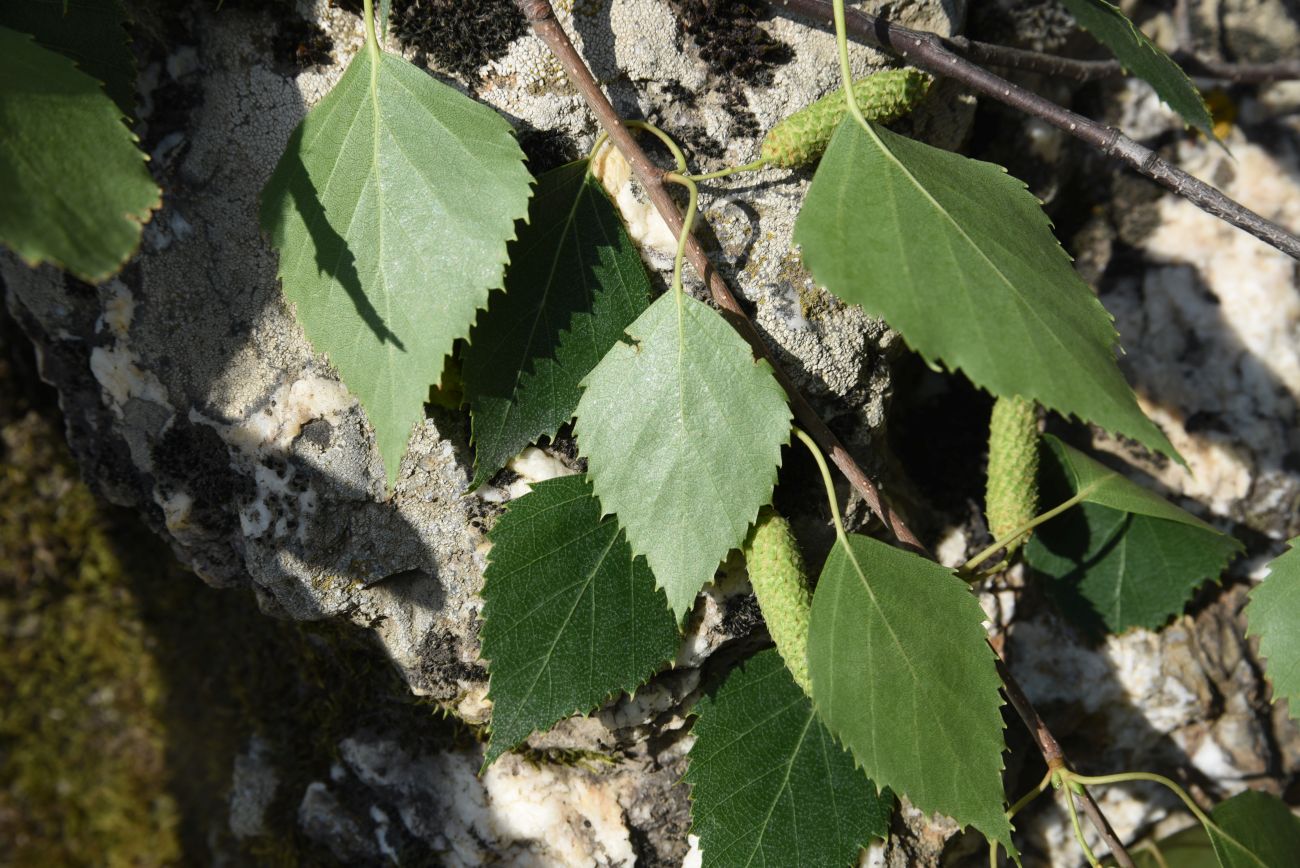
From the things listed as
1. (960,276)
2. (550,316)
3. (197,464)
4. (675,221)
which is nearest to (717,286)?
(675,221)

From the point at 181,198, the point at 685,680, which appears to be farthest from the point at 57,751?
the point at 685,680

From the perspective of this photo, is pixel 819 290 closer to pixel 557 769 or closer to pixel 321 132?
pixel 321 132

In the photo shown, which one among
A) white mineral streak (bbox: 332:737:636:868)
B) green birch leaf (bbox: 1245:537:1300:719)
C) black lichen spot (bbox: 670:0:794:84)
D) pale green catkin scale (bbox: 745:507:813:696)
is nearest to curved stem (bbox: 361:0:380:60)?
black lichen spot (bbox: 670:0:794:84)

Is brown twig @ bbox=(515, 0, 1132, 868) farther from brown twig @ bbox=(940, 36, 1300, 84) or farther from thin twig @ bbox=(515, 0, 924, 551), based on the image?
brown twig @ bbox=(940, 36, 1300, 84)

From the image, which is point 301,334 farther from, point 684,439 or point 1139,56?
point 1139,56

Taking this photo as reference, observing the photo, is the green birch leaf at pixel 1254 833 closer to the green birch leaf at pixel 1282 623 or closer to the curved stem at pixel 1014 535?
the green birch leaf at pixel 1282 623

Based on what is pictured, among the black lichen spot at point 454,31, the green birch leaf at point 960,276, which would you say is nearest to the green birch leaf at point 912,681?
the green birch leaf at point 960,276
